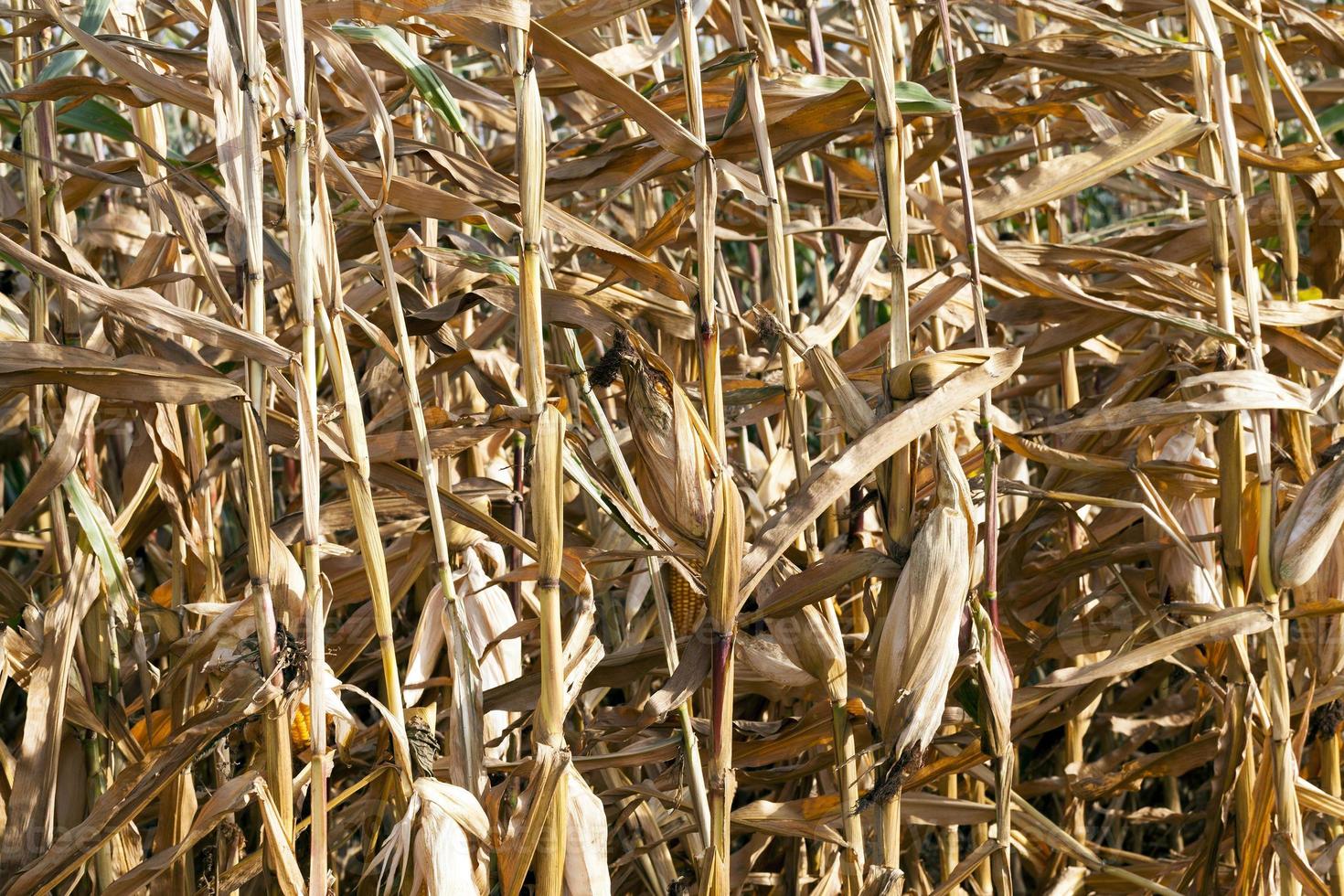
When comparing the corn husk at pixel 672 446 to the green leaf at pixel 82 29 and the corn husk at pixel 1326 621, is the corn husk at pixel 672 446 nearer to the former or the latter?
the green leaf at pixel 82 29

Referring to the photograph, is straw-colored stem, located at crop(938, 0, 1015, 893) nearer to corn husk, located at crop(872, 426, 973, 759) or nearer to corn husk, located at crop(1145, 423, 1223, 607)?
corn husk, located at crop(872, 426, 973, 759)

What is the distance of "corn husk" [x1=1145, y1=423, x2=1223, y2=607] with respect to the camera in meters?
1.04

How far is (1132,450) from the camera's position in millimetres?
1084

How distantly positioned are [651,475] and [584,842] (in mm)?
226

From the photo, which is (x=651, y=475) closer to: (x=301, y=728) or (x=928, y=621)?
(x=928, y=621)

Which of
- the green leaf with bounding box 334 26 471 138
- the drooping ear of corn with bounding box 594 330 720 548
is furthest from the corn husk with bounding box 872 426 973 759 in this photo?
the green leaf with bounding box 334 26 471 138

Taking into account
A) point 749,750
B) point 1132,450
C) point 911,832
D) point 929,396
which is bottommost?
point 911,832

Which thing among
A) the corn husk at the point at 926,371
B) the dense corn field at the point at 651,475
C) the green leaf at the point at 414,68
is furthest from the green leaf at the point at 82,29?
the corn husk at the point at 926,371

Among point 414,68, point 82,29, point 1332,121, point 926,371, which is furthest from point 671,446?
point 1332,121

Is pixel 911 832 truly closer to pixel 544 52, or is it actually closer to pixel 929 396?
pixel 929 396

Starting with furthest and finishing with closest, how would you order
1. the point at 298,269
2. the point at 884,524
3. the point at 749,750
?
the point at 749,750
the point at 884,524
the point at 298,269

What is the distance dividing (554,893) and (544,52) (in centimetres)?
51

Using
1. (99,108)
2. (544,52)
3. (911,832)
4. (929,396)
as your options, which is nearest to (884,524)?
(929,396)

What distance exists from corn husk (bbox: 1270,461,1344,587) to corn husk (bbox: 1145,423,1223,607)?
4.5 inches
